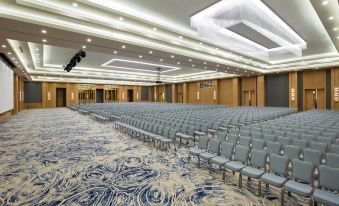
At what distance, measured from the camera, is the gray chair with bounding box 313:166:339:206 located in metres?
2.85

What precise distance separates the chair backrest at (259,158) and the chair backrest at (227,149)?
21.6 inches

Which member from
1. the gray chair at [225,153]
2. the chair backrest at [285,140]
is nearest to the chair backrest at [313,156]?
the chair backrest at [285,140]

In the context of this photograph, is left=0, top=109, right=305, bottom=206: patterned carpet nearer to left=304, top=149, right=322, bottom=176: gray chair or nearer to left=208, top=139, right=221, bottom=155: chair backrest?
left=208, top=139, right=221, bottom=155: chair backrest

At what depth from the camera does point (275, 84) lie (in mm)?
20906

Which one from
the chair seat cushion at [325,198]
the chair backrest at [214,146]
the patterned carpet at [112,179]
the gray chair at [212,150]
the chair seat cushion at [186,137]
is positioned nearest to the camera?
the chair seat cushion at [325,198]

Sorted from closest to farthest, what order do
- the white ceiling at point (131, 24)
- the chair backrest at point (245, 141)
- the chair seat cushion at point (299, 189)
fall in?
the chair seat cushion at point (299, 189), the chair backrest at point (245, 141), the white ceiling at point (131, 24)

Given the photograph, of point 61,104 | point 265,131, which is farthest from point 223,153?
point 61,104

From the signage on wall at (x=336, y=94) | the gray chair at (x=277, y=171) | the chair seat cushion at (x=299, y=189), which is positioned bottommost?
the chair seat cushion at (x=299, y=189)

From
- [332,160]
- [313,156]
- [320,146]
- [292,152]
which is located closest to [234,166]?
[292,152]

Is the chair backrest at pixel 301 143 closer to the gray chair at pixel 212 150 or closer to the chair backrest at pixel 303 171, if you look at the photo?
the chair backrest at pixel 303 171

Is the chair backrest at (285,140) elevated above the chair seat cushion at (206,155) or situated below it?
above

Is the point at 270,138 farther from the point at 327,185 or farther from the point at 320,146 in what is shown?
the point at 327,185

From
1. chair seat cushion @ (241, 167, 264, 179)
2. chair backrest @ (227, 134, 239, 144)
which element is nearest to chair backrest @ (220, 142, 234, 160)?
chair seat cushion @ (241, 167, 264, 179)

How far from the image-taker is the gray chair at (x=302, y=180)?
312 cm
